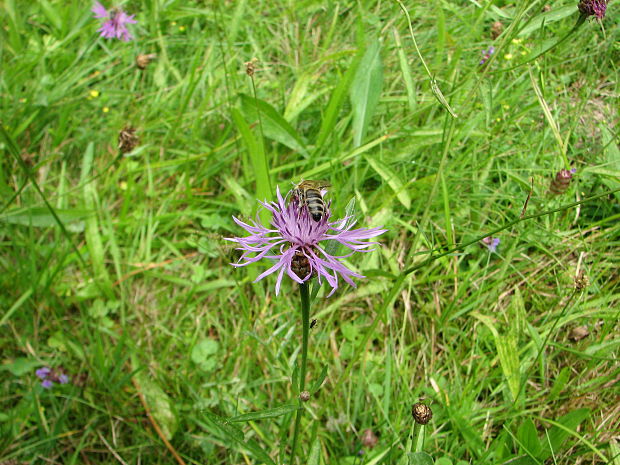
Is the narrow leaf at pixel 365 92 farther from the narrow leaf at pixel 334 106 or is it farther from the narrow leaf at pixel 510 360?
the narrow leaf at pixel 510 360

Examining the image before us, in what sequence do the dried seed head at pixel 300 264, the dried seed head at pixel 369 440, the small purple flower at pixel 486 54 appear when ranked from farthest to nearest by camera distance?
the small purple flower at pixel 486 54 → the dried seed head at pixel 369 440 → the dried seed head at pixel 300 264

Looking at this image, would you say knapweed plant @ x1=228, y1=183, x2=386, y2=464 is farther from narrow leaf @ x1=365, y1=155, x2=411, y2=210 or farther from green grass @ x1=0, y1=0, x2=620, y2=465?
narrow leaf @ x1=365, y1=155, x2=411, y2=210

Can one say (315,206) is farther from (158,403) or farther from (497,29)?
(497,29)

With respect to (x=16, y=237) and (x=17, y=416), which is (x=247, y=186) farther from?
(x=17, y=416)

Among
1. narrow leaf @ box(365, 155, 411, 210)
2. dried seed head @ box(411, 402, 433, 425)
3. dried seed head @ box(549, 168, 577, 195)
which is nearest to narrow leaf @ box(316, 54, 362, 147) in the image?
narrow leaf @ box(365, 155, 411, 210)

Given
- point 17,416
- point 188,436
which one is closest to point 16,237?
point 17,416

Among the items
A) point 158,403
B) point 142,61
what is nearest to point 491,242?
point 158,403

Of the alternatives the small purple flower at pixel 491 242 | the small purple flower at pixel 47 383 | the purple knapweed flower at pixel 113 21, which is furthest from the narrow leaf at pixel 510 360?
the purple knapweed flower at pixel 113 21
